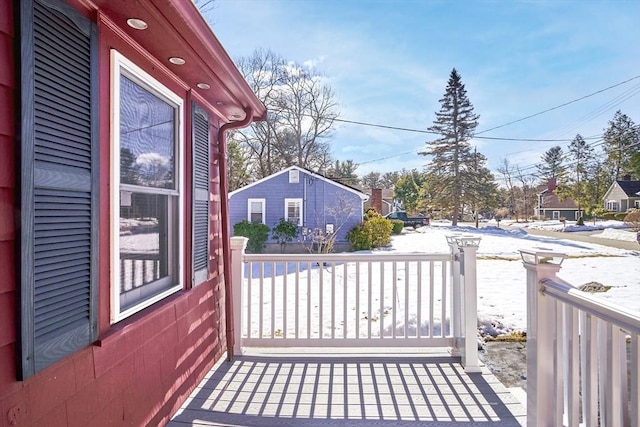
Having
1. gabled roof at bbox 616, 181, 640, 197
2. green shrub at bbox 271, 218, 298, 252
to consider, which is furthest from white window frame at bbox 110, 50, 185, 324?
gabled roof at bbox 616, 181, 640, 197

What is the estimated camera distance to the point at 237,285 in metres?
3.05

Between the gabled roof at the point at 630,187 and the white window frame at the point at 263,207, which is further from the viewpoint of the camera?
the gabled roof at the point at 630,187

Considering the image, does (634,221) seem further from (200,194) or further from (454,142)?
(200,194)

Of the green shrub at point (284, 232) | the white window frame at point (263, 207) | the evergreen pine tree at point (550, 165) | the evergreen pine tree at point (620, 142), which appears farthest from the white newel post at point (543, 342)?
the evergreen pine tree at point (550, 165)

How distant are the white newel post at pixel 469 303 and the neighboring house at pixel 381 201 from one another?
15.7 metres

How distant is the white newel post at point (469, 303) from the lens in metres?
2.68

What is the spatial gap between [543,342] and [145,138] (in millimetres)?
2283

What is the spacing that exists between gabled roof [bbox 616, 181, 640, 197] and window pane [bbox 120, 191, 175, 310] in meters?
34.9

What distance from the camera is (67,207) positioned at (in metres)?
1.29

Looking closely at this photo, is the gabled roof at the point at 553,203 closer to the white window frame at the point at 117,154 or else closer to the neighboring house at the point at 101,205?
the neighboring house at the point at 101,205

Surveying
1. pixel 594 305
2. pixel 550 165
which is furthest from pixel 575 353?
pixel 550 165

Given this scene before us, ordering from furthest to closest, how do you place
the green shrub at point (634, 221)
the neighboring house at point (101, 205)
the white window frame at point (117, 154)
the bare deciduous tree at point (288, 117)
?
the green shrub at point (634, 221) < the bare deciduous tree at point (288, 117) < the white window frame at point (117, 154) < the neighboring house at point (101, 205)

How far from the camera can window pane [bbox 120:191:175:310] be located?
176cm

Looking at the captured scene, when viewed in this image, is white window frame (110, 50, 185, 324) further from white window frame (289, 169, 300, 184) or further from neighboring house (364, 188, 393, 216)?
neighboring house (364, 188, 393, 216)
